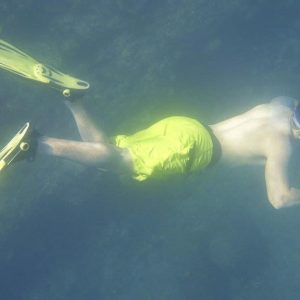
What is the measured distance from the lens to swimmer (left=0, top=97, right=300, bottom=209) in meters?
4.13

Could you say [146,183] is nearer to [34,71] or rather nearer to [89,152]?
[89,152]

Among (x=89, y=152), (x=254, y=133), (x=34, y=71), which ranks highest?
(x=254, y=133)

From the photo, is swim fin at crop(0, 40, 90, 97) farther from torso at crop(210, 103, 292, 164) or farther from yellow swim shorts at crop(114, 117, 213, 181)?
torso at crop(210, 103, 292, 164)

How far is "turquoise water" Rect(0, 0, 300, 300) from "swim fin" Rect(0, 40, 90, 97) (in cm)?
163

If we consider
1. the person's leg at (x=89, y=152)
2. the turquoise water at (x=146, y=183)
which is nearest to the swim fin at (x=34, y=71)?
the person's leg at (x=89, y=152)

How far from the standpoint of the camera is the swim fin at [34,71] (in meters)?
4.20

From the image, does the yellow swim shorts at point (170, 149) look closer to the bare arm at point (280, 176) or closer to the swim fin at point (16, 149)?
the bare arm at point (280, 176)

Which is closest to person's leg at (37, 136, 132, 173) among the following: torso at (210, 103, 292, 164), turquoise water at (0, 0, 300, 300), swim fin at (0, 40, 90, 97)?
swim fin at (0, 40, 90, 97)

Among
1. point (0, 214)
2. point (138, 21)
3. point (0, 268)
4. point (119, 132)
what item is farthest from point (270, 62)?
point (0, 268)

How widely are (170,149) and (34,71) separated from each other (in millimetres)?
1766

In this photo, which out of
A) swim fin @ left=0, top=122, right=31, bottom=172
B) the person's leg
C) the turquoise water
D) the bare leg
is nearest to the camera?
swim fin @ left=0, top=122, right=31, bottom=172

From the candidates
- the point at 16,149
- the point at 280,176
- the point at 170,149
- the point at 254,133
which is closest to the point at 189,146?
the point at 170,149

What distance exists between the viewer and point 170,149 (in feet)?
14.1

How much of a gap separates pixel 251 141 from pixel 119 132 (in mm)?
2432
